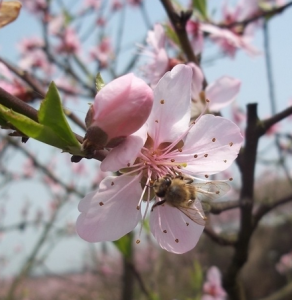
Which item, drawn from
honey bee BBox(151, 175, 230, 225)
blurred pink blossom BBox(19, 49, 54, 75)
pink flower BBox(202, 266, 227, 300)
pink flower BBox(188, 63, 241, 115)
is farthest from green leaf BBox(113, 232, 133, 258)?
blurred pink blossom BBox(19, 49, 54, 75)

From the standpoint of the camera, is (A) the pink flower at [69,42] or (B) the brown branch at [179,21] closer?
(B) the brown branch at [179,21]

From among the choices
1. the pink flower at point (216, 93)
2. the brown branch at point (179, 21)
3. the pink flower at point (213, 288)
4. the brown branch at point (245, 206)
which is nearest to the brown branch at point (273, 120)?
the brown branch at point (245, 206)

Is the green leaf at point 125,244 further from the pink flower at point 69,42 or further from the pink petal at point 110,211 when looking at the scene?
the pink flower at point 69,42

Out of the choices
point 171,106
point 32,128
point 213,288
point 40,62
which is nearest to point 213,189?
point 171,106

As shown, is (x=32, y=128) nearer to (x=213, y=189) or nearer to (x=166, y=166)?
(x=166, y=166)

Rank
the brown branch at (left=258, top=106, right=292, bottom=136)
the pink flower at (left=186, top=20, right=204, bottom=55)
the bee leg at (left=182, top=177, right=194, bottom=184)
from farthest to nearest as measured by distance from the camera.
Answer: the pink flower at (left=186, top=20, right=204, bottom=55), the brown branch at (left=258, top=106, right=292, bottom=136), the bee leg at (left=182, top=177, right=194, bottom=184)

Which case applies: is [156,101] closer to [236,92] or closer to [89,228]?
[89,228]

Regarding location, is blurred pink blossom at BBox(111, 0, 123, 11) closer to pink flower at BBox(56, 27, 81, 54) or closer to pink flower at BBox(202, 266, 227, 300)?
pink flower at BBox(56, 27, 81, 54)
